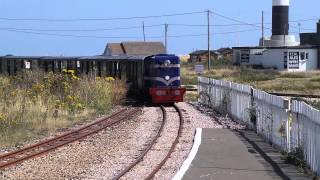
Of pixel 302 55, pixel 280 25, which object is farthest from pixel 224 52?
pixel 302 55

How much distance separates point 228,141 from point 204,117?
28.3 ft

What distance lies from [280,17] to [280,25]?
130 cm

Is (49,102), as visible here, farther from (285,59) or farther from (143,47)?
(143,47)

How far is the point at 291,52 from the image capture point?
275 feet

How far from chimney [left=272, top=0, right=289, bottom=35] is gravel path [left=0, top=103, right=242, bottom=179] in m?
75.1

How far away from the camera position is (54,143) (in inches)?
666

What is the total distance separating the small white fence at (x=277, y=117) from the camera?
36.3ft

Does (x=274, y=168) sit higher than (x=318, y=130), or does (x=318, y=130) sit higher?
(x=318, y=130)

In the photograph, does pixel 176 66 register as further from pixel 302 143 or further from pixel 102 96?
pixel 302 143

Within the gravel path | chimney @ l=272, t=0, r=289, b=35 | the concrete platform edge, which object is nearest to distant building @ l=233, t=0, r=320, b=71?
chimney @ l=272, t=0, r=289, b=35

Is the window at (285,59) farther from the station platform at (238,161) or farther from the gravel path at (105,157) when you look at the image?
the station platform at (238,161)

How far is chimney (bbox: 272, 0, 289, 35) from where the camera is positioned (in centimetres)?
9488

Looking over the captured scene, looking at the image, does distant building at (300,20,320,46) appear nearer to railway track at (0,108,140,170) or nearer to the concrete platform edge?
railway track at (0,108,140,170)

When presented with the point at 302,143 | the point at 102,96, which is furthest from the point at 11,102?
the point at 302,143
